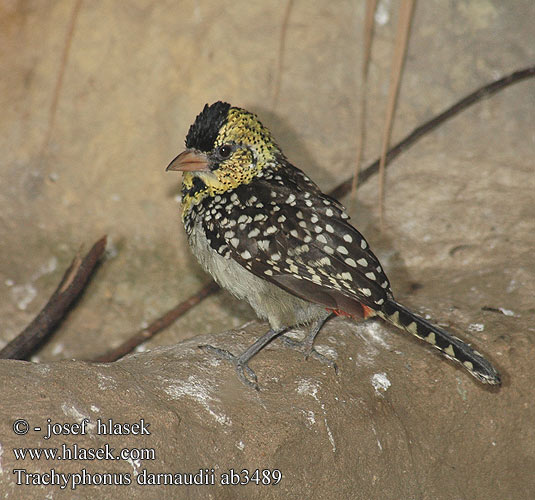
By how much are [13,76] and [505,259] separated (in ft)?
11.2

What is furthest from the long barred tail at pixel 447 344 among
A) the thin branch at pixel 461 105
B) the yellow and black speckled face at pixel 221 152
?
the thin branch at pixel 461 105

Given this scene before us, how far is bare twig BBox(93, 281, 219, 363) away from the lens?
13.8ft

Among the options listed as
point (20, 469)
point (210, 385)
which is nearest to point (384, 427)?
point (210, 385)

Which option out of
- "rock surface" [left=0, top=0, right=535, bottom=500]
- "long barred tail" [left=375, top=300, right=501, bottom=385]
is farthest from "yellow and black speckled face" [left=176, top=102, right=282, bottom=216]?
"long barred tail" [left=375, top=300, right=501, bottom=385]

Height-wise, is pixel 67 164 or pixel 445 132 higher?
pixel 445 132

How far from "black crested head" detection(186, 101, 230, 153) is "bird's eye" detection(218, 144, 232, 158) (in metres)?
0.04

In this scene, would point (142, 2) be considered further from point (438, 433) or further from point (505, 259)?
point (438, 433)

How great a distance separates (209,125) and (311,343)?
1077 millimetres

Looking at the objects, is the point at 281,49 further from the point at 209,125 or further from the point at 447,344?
the point at 447,344

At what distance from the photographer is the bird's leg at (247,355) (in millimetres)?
3074

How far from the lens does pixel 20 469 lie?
227 cm

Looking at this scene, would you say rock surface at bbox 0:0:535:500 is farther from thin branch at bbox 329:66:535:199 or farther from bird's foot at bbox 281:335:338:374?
bird's foot at bbox 281:335:338:374

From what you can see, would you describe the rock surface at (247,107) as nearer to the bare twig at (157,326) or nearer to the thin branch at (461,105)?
the thin branch at (461,105)

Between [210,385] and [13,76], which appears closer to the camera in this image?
[210,385]
